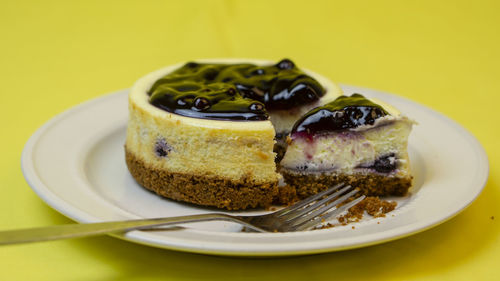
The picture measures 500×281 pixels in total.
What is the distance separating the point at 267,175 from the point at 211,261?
692mm

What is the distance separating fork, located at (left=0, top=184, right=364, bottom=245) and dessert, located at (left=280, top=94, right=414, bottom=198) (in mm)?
127

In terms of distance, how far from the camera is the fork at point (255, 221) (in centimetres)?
256

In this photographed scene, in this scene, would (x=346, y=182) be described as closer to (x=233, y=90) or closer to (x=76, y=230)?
(x=233, y=90)

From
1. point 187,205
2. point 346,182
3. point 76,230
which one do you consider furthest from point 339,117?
point 76,230

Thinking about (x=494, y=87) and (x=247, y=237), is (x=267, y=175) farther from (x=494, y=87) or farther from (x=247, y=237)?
(x=494, y=87)

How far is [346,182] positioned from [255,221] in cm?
82

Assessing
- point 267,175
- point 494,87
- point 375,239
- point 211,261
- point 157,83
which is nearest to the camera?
point 375,239

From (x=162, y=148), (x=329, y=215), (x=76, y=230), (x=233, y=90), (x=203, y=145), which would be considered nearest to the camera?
(x=76, y=230)

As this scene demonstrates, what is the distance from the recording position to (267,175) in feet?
11.6

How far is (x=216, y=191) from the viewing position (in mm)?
3535

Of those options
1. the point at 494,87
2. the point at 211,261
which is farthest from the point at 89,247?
the point at 494,87

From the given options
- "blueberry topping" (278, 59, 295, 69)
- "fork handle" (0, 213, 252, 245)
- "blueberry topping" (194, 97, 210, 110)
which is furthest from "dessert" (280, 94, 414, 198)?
"fork handle" (0, 213, 252, 245)

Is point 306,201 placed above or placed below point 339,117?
below

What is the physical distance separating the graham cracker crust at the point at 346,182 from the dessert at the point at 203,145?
237 mm
